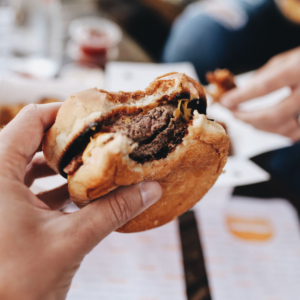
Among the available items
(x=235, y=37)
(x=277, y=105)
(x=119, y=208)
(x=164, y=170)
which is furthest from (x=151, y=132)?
(x=235, y=37)

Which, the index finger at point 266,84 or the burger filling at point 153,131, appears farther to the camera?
the index finger at point 266,84

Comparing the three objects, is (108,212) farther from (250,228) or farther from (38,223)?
(250,228)

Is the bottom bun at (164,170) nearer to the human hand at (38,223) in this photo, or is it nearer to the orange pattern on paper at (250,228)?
the human hand at (38,223)

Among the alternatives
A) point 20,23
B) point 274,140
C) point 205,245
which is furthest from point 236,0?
point 205,245

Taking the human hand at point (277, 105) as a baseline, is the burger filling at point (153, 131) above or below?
above

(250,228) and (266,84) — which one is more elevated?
(266,84)

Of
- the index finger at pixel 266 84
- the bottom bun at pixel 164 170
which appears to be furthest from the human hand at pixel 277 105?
the bottom bun at pixel 164 170

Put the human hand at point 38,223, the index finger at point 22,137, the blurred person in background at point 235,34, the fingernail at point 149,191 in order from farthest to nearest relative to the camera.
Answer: the blurred person in background at point 235,34, the fingernail at point 149,191, the index finger at point 22,137, the human hand at point 38,223
